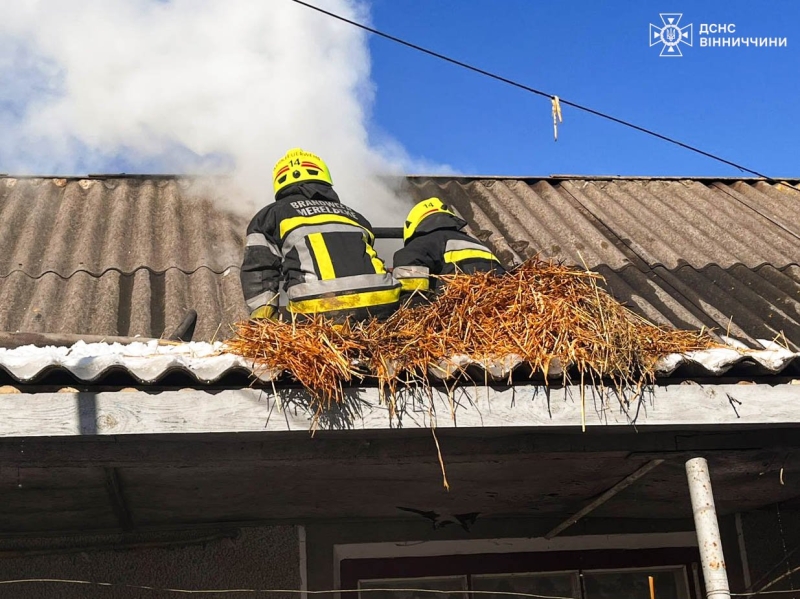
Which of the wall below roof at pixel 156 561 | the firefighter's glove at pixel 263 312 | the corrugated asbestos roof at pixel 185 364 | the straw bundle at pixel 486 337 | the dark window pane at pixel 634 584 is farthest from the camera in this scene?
the dark window pane at pixel 634 584

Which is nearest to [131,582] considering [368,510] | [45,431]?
[368,510]

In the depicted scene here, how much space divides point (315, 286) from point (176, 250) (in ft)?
7.11

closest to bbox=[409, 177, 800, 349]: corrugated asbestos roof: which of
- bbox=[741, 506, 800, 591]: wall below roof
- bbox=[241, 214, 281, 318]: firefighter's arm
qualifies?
bbox=[741, 506, 800, 591]: wall below roof

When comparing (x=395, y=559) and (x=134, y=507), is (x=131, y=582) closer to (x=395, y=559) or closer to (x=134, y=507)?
(x=134, y=507)

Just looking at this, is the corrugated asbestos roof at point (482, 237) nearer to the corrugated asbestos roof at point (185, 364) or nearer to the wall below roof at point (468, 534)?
the corrugated asbestos roof at point (185, 364)

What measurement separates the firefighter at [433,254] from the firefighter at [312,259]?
15cm

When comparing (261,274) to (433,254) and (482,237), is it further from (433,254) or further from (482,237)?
(482,237)

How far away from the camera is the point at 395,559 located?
4.89m

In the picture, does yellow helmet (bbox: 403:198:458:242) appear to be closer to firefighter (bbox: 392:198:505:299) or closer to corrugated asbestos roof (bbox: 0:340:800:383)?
firefighter (bbox: 392:198:505:299)

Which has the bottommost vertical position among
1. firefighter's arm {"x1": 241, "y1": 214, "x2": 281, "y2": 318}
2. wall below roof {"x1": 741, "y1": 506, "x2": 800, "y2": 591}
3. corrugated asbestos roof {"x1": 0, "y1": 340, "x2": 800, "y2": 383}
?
wall below roof {"x1": 741, "y1": 506, "x2": 800, "y2": 591}

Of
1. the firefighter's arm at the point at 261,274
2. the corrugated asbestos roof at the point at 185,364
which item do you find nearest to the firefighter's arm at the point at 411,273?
the firefighter's arm at the point at 261,274

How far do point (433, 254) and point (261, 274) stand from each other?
2.90 feet

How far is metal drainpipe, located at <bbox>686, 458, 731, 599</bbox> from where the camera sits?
332 cm

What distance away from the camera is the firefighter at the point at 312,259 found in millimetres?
3740
